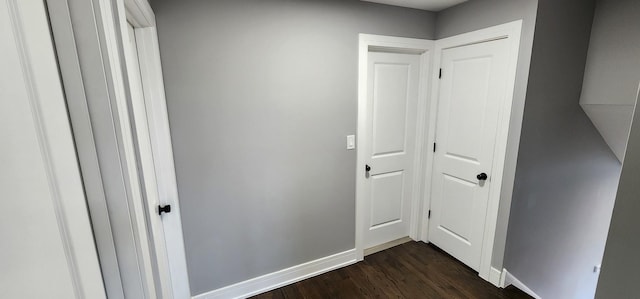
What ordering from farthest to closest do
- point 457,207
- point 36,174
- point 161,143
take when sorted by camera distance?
point 457,207 < point 161,143 < point 36,174

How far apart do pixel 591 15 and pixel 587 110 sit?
2.33 feet

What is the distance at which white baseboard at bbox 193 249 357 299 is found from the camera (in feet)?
6.35

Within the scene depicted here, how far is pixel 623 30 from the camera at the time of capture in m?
1.81

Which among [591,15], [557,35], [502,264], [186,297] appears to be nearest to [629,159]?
[557,35]

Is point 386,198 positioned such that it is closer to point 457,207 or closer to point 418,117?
point 457,207

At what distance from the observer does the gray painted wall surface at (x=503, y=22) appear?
66.6 inches

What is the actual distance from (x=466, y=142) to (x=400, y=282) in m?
1.31

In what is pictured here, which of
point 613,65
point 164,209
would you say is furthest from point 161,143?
point 613,65

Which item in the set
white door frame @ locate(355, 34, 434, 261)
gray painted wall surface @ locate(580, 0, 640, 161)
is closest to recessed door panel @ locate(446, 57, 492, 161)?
white door frame @ locate(355, 34, 434, 261)

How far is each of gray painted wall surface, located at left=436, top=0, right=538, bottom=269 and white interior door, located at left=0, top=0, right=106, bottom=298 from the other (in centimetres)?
231

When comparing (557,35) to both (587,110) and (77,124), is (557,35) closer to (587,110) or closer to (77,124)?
(587,110)

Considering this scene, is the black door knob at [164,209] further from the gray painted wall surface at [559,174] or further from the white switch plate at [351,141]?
the gray painted wall surface at [559,174]

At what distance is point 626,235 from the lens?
0.61m

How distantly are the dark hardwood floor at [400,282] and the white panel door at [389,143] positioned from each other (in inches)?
13.0
